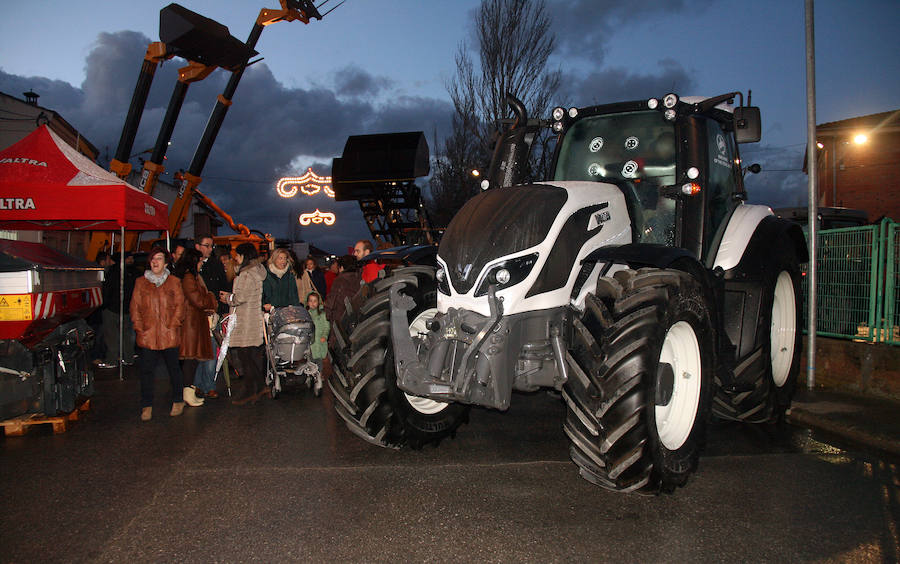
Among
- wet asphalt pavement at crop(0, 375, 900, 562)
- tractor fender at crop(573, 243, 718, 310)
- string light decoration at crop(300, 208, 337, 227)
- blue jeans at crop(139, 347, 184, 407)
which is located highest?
string light decoration at crop(300, 208, 337, 227)

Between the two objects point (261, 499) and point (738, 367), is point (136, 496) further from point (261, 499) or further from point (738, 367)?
point (738, 367)

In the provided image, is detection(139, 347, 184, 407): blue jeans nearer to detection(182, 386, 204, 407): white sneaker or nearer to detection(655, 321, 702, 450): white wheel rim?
detection(182, 386, 204, 407): white sneaker

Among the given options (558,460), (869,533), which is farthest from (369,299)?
(869,533)

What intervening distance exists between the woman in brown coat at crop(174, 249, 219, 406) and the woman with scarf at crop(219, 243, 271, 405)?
0.97 ft

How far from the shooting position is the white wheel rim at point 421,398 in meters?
4.56

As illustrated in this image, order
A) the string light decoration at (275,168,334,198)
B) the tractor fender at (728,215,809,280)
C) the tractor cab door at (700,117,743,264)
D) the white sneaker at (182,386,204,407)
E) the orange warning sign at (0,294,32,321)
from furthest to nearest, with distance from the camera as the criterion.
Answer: the string light decoration at (275,168,334,198) < the white sneaker at (182,386,204,407) < the orange warning sign at (0,294,32,321) < the tractor fender at (728,215,809,280) < the tractor cab door at (700,117,743,264)

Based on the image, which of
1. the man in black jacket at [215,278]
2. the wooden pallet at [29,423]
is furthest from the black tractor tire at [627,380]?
the man in black jacket at [215,278]

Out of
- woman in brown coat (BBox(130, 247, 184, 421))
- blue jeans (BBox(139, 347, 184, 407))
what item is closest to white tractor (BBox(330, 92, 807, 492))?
woman in brown coat (BBox(130, 247, 184, 421))

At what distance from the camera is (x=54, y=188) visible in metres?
8.26

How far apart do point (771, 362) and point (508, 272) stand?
330 centimetres

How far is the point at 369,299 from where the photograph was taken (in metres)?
4.60

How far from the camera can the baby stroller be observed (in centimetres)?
742

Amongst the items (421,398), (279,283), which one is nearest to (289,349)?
(279,283)

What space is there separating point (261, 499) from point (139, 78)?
13139mm
